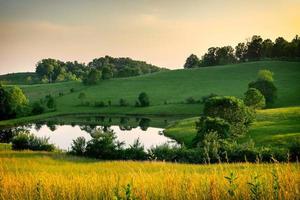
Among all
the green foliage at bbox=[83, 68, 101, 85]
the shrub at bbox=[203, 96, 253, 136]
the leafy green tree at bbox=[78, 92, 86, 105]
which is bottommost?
the shrub at bbox=[203, 96, 253, 136]

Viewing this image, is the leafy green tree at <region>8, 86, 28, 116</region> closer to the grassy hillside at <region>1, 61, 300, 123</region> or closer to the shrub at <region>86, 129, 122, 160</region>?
the grassy hillside at <region>1, 61, 300, 123</region>

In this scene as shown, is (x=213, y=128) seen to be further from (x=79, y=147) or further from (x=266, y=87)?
(x=266, y=87)

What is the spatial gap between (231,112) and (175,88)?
3822 inches

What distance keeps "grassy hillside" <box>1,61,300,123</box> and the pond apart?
502 inches

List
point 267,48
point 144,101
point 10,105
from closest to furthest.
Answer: point 10,105, point 144,101, point 267,48

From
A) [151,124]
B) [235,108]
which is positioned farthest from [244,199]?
[151,124]

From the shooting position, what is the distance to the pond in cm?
7481

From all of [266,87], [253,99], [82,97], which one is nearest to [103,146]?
[253,99]

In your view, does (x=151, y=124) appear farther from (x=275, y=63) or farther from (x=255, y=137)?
(x=275, y=63)

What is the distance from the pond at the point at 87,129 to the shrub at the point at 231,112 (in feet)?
49.7

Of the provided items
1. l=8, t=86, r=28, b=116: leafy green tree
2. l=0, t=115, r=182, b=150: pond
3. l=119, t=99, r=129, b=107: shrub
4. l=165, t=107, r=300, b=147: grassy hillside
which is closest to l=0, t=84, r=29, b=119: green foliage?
l=8, t=86, r=28, b=116: leafy green tree

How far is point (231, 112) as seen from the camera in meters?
53.1

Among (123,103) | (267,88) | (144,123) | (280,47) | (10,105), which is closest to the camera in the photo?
(144,123)

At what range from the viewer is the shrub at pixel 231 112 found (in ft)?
174
